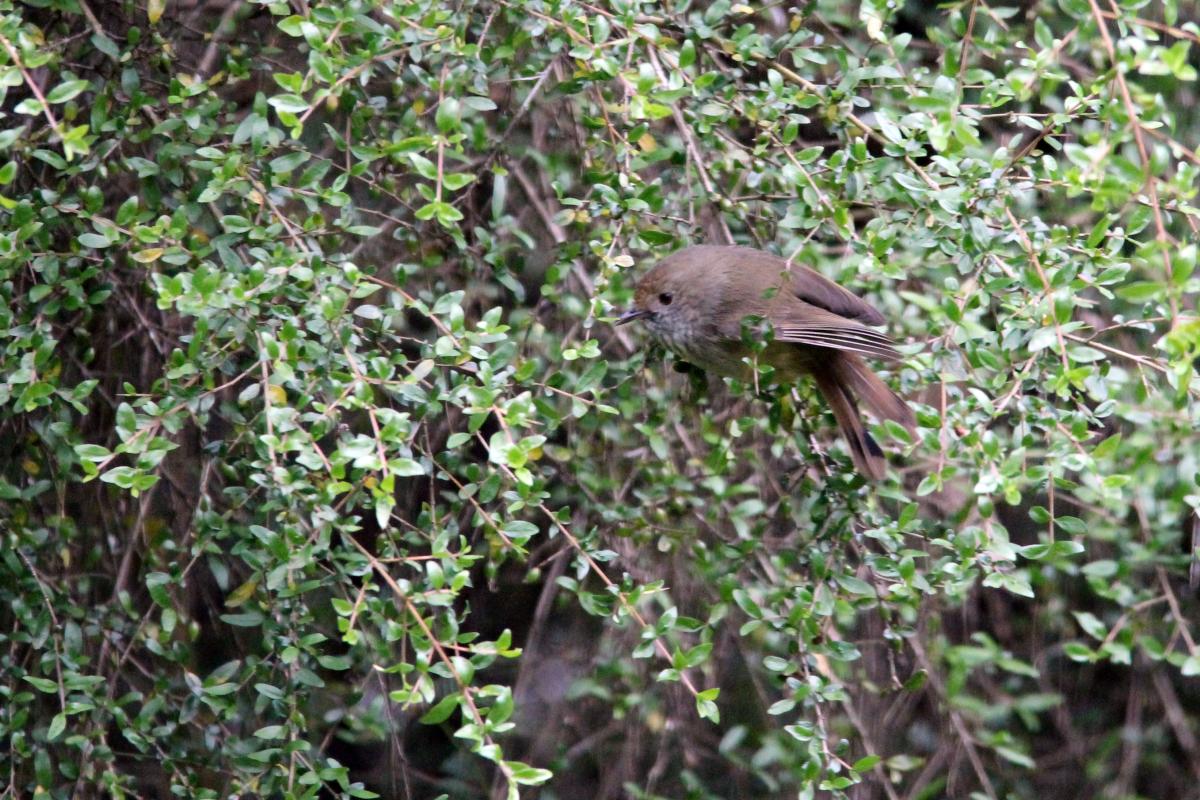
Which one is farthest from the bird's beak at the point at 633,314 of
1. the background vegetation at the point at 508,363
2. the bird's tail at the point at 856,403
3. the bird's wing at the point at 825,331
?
the bird's tail at the point at 856,403

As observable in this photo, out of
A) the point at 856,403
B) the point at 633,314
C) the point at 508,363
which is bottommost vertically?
the point at 856,403

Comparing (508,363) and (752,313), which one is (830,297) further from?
(508,363)

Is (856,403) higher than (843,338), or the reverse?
(843,338)

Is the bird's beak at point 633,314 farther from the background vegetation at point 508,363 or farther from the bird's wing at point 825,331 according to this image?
the bird's wing at point 825,331

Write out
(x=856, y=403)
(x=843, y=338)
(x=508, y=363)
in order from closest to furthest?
(x=508, y=363), (x=843, y=338), (x=856, y=403)

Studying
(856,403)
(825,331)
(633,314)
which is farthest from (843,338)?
(633,314)

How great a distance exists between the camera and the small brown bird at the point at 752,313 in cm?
317

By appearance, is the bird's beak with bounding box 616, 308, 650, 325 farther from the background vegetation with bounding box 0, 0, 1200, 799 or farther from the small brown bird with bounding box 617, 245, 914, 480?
the background vegetation with bounding box 0, 0, 1200, 799

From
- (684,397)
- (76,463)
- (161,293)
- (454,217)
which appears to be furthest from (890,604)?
(76,463)

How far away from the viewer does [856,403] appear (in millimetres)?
3189

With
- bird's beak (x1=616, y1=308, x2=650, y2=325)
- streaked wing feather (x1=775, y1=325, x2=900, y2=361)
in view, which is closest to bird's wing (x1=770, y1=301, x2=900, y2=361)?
streaked wing feather (x1=775, y1=325, x2=900, y2=361)

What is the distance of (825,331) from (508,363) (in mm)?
803

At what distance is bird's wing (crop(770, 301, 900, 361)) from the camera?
2949 millimetres

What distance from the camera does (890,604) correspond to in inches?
109
